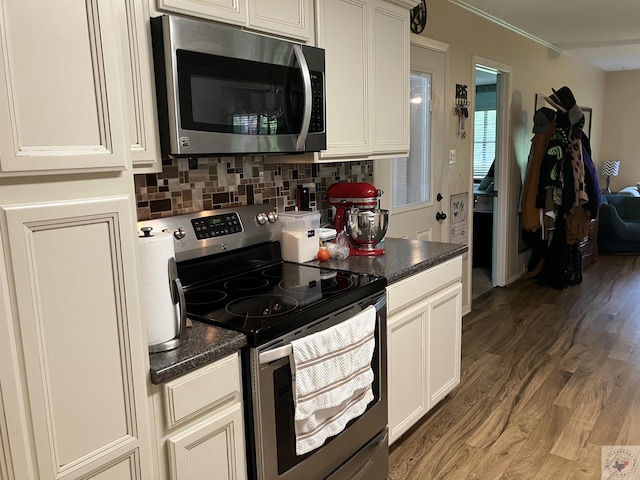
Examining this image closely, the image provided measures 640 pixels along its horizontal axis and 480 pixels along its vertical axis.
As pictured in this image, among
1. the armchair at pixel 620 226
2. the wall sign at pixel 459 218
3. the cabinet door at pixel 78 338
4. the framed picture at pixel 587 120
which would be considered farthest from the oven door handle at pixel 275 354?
the framed picture at pixel 587 120

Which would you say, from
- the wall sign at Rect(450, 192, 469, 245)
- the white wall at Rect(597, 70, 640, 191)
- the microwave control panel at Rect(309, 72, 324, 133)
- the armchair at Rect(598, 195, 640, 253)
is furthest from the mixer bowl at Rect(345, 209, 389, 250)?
the white wall at Rect(597, 70, 640, 191)

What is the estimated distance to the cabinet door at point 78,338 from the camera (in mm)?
1021

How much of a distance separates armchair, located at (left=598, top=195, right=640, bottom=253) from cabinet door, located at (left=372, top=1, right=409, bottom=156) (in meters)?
4.92

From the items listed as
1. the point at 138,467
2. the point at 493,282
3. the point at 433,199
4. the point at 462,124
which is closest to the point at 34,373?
the point at 138,467

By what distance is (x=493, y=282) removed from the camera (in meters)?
5.12

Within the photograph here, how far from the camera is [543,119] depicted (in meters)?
4.88

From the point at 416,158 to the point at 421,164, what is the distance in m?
0.08

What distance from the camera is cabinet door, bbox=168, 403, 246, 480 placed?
1.38 meters

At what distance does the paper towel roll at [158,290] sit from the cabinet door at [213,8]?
27.9 inches

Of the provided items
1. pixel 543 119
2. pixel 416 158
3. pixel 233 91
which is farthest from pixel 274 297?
Answer: pixel 543 119

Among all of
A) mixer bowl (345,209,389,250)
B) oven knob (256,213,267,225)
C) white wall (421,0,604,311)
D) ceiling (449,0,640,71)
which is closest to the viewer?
oven knob (256,213,267,225)

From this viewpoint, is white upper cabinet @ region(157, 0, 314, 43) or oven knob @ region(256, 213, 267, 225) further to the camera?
oven knob @ region(256, 213, 267, 225)

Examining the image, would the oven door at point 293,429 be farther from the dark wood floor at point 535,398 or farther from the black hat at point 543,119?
the black hat at point 543,119

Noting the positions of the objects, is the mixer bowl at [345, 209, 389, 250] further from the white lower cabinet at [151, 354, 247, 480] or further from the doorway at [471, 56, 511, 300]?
the doorway at [471, 56, 511, 300]
